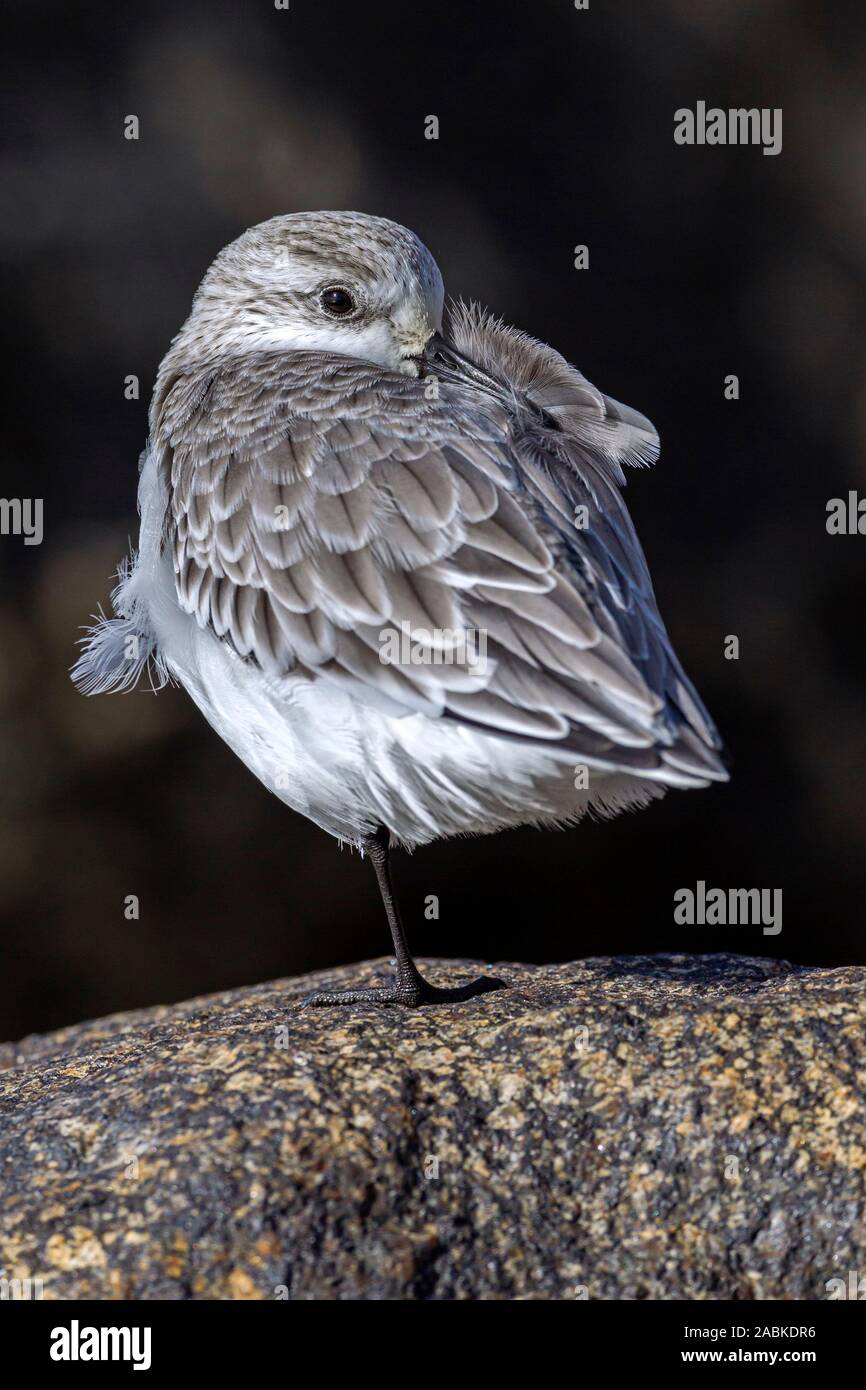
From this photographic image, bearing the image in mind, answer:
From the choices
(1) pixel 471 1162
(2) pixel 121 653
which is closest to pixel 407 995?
(1) pixel 471 1162

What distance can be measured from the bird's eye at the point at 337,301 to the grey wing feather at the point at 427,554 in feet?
1.21

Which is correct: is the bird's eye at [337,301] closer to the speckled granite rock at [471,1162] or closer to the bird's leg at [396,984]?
the bird's leg at [396,984]

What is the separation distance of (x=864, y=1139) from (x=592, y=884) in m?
3.98

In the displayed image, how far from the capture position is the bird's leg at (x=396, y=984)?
492 cm

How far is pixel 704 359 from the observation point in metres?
7.60

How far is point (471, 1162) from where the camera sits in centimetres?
382

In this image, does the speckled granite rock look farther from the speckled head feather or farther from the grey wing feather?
the speckled head feather

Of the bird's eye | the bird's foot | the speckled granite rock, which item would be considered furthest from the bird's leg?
the bird's eye

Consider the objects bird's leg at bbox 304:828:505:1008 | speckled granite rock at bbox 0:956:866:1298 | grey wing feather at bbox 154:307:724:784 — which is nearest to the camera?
speckled granite rock at bbox 0:956:866:1298

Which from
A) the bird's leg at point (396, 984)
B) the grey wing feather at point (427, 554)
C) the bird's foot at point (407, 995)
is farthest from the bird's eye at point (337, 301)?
the bird's foot at point (407, 995)

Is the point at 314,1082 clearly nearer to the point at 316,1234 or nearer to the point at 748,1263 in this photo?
the point at 316,1234

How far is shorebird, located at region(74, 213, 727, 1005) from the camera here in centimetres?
407

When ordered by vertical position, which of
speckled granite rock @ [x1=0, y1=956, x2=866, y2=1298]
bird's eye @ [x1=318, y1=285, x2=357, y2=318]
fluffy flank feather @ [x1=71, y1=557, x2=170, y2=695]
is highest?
bird's eye @ [x1=318, y1=285, x2=357, y2=318]

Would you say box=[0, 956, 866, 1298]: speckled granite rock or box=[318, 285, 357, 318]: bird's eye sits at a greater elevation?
box=[318, 285, 357, 318]: bird's eye
